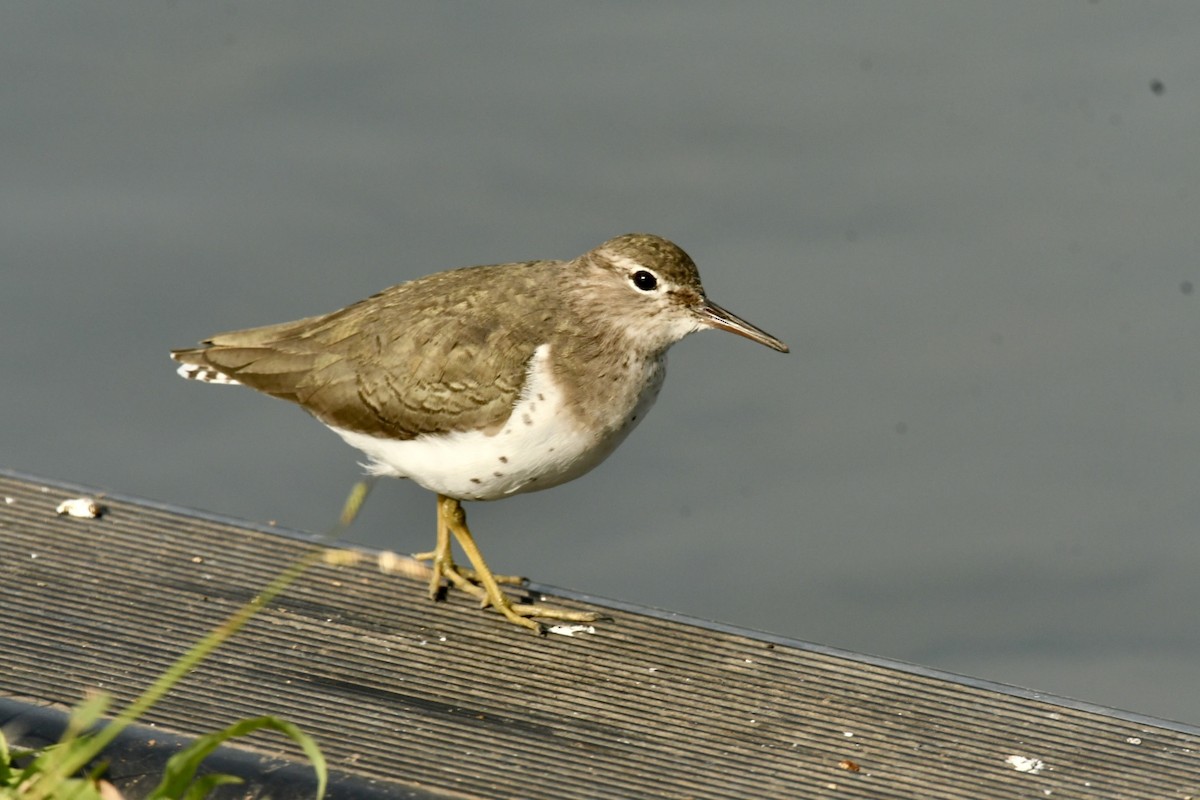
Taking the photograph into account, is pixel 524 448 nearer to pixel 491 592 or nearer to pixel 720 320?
pixel 491 592

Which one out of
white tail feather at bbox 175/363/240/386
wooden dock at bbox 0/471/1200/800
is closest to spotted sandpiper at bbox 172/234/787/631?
white tail feather at bbox 175/363/240/386

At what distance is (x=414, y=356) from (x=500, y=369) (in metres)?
0.34

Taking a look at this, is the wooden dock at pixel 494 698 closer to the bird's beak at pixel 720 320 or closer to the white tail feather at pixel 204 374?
the white tail feather at pixel 204 374

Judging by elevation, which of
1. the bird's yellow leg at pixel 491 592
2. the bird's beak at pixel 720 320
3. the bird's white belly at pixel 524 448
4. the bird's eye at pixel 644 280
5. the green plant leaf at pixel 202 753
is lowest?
the green plant leaf at pixel 202 753

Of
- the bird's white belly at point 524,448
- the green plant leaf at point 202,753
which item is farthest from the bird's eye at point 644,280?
the green plant leaf at point 202,753

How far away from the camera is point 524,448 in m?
5.09

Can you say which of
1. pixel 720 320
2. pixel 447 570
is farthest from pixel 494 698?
pixel 720 320

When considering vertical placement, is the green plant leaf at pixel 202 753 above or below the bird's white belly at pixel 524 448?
below

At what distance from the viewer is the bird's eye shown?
534 centimetres

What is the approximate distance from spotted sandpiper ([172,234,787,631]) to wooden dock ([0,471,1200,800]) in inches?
15.6

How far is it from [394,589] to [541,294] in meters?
1.08

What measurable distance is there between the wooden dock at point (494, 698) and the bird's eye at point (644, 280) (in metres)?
1.04

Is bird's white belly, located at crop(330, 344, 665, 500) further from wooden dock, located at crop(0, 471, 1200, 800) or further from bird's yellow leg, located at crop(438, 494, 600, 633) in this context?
wooden dock, located at crop(0, 471, 1200, 800)

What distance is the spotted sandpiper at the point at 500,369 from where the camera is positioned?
16.8 ft
